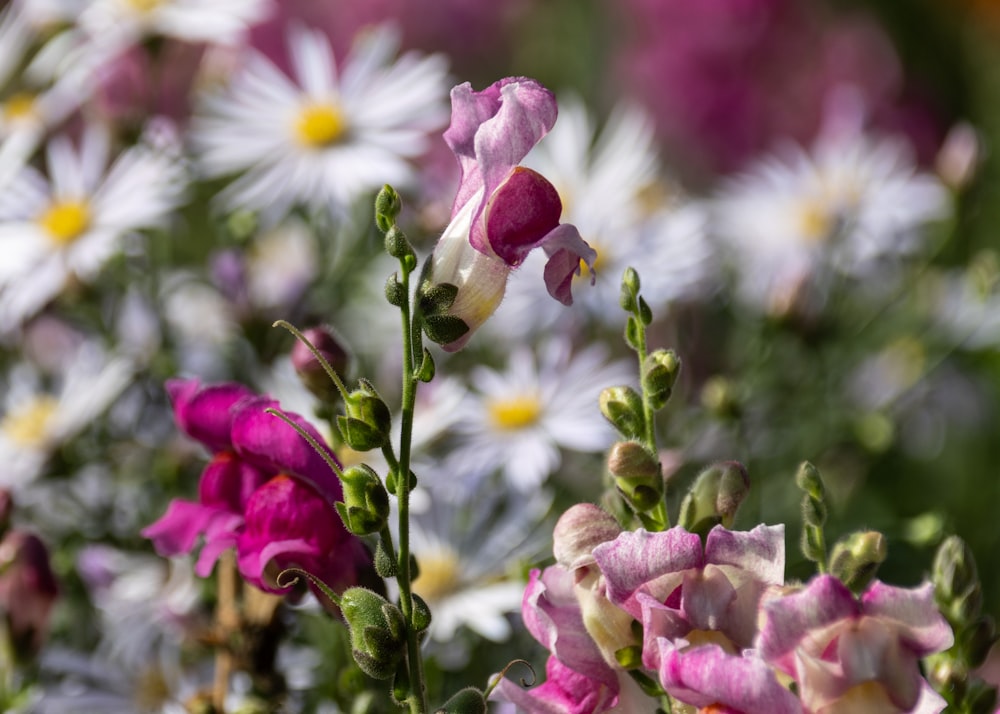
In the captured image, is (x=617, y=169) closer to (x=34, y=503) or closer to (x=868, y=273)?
(x=868, y=273)

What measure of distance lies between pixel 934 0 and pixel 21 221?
50.1 inches

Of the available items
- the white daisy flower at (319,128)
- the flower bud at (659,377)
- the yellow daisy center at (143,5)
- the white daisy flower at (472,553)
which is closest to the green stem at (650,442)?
the flower bud at (659,377)

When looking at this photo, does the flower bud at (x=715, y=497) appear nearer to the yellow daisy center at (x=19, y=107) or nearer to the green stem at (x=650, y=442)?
the green stem at (x=650, y=442)

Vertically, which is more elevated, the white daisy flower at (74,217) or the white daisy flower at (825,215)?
the white daisy flower at (74,217)

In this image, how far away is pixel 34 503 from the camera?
58cm

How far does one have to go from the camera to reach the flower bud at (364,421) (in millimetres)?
279

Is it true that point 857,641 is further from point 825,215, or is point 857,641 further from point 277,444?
point 825,215

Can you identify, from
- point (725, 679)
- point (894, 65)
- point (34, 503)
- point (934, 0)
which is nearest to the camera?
point (725, 679)

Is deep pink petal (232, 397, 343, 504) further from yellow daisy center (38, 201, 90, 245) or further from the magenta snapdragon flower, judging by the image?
yellow daisy center (38, 201, 90, 245)

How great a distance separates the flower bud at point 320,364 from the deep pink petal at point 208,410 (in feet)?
0.05

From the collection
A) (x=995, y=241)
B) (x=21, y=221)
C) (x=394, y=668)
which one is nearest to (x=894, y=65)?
(x=995, y=241)

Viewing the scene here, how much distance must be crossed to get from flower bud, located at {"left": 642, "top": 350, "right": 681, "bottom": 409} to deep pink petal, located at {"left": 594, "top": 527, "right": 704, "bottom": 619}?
5 cm

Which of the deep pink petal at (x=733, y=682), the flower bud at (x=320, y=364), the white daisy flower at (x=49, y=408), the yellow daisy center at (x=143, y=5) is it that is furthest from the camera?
the yellow daisy center at (x=143, y=5)

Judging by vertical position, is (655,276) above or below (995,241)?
above
